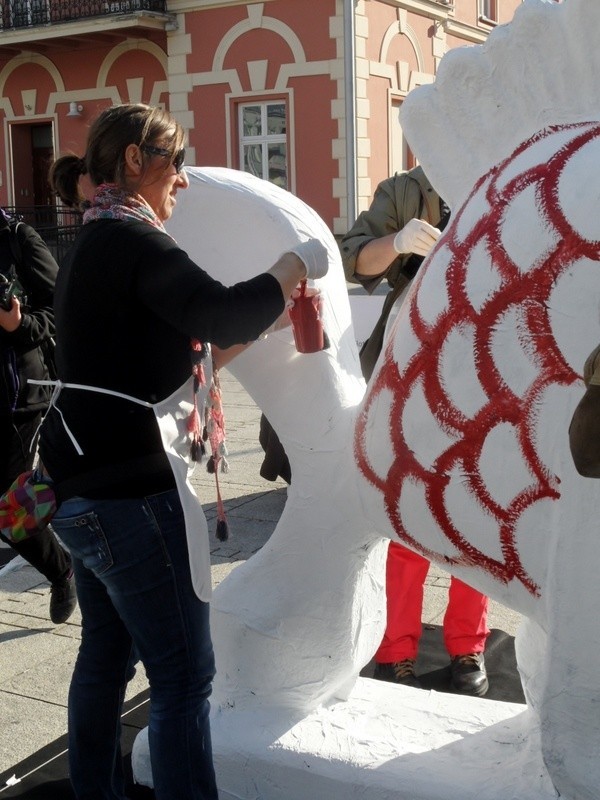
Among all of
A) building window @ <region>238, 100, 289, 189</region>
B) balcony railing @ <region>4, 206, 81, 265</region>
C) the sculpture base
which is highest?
building window @ <region>238, 100, 289, 189</region>

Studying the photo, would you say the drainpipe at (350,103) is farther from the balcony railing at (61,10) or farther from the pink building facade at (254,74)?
the balcony railing at (61,10)

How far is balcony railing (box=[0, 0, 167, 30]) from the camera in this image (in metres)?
14.4

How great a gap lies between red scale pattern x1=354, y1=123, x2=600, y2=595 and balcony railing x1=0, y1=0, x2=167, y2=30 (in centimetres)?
1371

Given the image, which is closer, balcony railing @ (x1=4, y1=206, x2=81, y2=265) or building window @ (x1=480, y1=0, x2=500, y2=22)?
balcony railing @ (x1=4, y1=206, x2=81, y2=265)

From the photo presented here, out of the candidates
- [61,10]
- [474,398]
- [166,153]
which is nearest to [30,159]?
[61,10]

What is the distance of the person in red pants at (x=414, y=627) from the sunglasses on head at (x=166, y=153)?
132 centimetres

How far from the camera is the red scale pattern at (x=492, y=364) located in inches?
62.3

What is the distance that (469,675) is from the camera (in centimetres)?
274

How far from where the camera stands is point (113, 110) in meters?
1.82

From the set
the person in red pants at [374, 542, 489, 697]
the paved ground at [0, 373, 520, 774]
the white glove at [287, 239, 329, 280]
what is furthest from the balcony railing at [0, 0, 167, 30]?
the white glove at [287, 239, 329, 280]

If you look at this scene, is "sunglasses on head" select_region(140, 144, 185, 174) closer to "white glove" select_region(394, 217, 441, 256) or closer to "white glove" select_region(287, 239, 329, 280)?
"white glove" select_region(287, 239, 329, 280)

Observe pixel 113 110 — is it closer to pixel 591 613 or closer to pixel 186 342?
pixel 186 342

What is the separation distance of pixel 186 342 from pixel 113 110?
0.42m

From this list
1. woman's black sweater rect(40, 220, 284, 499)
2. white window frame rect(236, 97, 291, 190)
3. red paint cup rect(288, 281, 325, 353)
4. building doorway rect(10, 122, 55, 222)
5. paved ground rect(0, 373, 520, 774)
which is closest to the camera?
woman's black sweater rect(40, 220, 284, 499)
